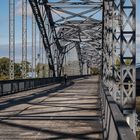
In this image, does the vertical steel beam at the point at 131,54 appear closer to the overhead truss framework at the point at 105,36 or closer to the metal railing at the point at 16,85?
the overhead truss framework at the point at 105,36

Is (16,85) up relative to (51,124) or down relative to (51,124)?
up

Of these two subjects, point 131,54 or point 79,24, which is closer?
point 131,54

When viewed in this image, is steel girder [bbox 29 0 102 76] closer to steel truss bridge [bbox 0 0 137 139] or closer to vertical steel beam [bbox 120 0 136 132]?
steel truss bridge [bbox 0 0 137 139]

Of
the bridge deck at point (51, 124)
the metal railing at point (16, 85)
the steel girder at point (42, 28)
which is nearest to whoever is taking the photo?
the bridge deck at point (51, 124)

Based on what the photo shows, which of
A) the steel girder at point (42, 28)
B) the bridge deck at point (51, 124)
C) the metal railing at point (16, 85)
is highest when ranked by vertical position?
the steel girder at point (42, 28)

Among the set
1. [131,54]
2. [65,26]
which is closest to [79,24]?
[65,26]

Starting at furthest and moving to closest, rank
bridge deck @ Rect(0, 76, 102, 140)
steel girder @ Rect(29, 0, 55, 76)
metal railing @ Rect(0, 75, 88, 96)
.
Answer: steel girder @ Rect(29, 0, 55, 76) < metal railing @ Rect(0, 75, 88, 96) < bridge deck @ Rect(0, 76, 102, 140)

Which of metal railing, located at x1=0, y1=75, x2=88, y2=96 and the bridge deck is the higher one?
metal railing, located at x1=0, y1=75, x2=88, y2=96

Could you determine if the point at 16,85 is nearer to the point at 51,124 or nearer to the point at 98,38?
the point at 51,124

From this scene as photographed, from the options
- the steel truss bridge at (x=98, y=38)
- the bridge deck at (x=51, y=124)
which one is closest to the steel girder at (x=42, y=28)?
the steel truss bridge at (x=98, y=38)

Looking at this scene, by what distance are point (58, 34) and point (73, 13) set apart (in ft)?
53.2

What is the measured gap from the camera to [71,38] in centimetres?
10075

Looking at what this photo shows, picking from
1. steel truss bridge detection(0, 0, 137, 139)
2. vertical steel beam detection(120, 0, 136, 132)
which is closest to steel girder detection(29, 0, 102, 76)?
steel truss bridge detection(0, 0, 137, 139)

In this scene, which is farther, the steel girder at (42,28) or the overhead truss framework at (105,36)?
the steel girder at (42,28)
